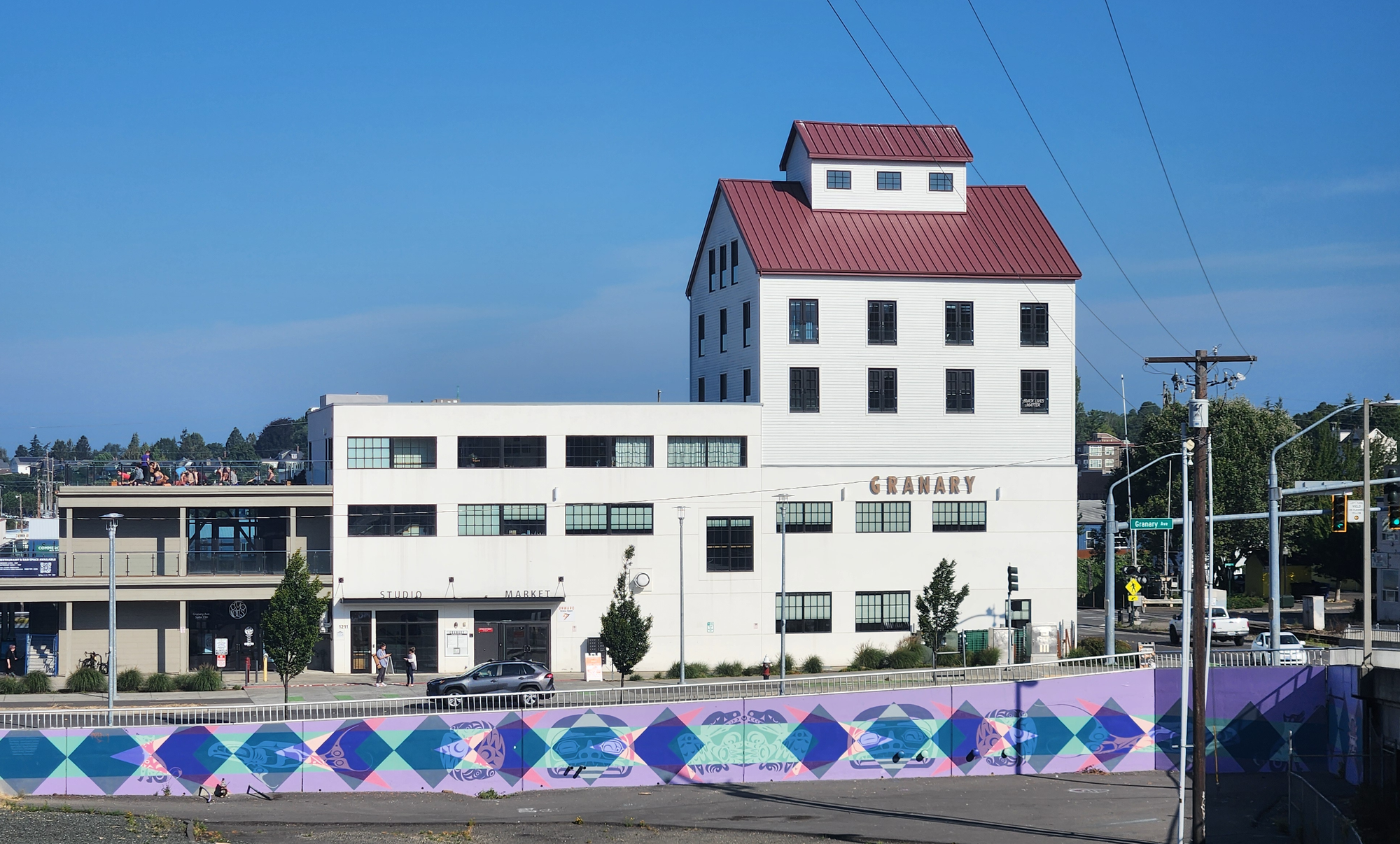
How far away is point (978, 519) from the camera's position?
5644cm

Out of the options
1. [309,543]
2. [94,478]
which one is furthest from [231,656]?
[94,478]

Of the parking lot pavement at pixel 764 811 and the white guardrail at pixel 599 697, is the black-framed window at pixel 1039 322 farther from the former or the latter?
the parking lot pavement at pixel 764 811

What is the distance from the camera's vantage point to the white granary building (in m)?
53.0

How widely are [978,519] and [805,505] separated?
7525mm

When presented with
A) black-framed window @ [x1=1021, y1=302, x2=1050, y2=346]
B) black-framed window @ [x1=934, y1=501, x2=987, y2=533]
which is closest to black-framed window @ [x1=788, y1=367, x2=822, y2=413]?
black-framed window @ [x1=934, y1=501, x2=987, y2=533]

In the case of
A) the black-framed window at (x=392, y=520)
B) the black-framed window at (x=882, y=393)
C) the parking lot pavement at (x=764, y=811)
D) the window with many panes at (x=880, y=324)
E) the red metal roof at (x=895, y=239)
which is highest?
the red metal roof at (x=895, y=239)

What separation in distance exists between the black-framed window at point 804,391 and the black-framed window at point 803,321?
4.10 feet

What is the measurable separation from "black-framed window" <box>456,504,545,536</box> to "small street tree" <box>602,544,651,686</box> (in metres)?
5.31

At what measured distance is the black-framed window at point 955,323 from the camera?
56750 mm

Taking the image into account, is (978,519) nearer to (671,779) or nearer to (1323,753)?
(1323,753)

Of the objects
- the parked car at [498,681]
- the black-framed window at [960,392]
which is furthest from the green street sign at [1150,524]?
the parked car at [498,681]

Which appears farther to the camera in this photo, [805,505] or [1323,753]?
[805,505]

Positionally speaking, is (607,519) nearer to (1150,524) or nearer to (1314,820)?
(1150,524)

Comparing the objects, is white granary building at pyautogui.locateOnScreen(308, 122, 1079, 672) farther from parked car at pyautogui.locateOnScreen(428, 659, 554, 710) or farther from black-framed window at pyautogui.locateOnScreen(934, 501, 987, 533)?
parked car at pyautogui.locateOnScreen(428, 659, 554, 710)
